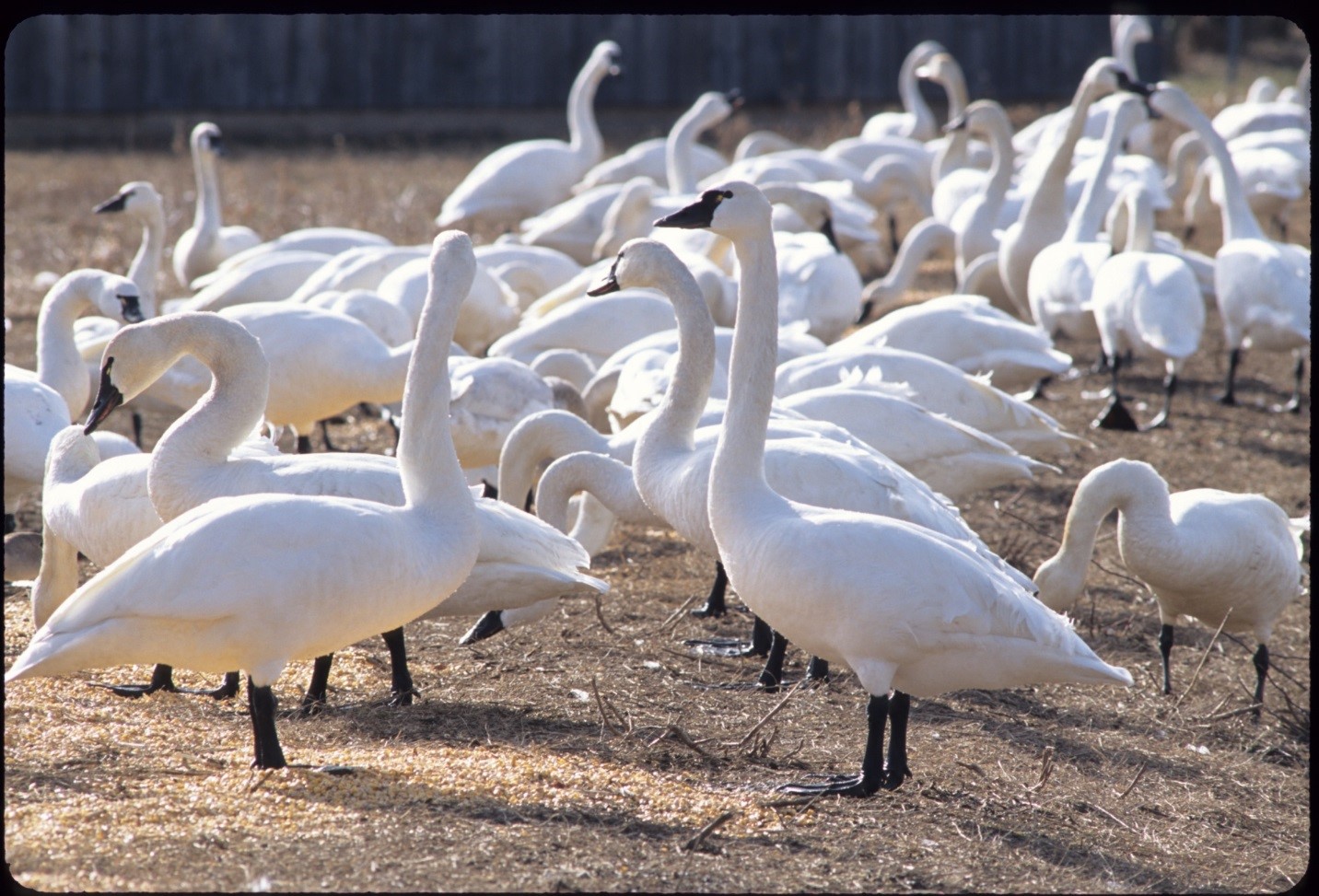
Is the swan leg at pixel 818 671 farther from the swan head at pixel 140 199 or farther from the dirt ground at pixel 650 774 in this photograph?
the swan head at pixel 140 199

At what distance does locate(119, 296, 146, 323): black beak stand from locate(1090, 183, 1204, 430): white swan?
558cm

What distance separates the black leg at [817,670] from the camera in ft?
16.5

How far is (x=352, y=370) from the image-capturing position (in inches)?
264

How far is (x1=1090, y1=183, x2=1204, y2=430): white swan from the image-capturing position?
28.5ft

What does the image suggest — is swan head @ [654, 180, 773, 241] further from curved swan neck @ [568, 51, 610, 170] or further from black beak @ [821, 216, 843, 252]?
curved swan neck @ [568, 51, 610, 170]

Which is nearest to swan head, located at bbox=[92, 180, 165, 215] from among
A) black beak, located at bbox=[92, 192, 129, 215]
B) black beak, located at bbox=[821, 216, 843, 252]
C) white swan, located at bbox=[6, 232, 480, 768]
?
black beak, located at bbox=[92, 192, 129, 215]

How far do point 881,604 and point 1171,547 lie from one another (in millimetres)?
2105

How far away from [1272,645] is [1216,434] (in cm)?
288

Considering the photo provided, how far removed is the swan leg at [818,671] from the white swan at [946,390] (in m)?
1.91

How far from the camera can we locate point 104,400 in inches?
171

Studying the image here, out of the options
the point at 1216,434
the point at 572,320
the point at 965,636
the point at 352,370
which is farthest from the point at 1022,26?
the point at 965,636

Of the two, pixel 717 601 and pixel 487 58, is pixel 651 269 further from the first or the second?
pixel 487 58

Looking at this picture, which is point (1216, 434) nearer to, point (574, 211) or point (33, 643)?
point (574, 211)

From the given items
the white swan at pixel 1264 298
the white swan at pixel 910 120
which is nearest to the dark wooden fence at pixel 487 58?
the white swan at pixel 910 120
